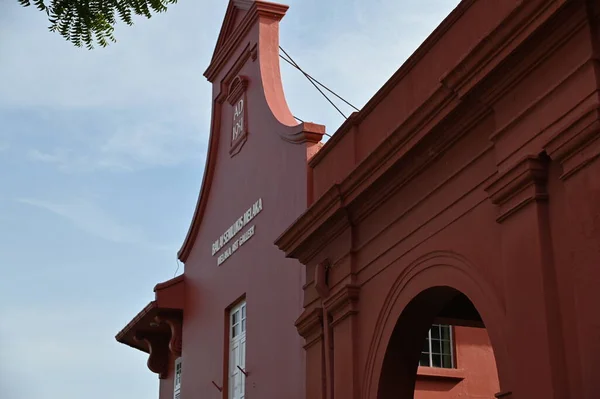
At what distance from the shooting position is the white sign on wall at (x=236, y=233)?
18.3 metres

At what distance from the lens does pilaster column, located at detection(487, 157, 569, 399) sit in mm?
9477

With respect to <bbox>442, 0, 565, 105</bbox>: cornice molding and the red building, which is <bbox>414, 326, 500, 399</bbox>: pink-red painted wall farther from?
<bbox>442, 0, 565, 105</bbox>: cornice molding

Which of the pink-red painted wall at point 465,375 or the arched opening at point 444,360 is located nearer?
the arched opening at point 444,360

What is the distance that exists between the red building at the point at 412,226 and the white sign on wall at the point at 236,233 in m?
0.05

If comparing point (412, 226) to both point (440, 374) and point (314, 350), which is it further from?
point (440, 374)

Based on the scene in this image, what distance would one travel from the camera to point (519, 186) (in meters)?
10.1

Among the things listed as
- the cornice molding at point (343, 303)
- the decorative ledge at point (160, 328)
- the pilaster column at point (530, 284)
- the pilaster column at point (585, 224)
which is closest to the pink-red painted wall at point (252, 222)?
the decorative ledge at point (160, 328)

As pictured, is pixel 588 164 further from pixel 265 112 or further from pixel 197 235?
pixel 197 235

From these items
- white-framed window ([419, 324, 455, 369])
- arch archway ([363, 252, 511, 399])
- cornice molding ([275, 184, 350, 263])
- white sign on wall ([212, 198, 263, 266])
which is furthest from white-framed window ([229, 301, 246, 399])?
arch archway ([363, 252, 511, 399])

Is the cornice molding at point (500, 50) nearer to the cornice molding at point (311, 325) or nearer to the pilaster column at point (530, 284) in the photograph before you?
the pilaster column at point (530, 284)

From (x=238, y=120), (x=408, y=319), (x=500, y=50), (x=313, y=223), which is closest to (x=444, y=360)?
(x=313, y=223)

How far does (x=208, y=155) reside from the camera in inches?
830

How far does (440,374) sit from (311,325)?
8.64 ft

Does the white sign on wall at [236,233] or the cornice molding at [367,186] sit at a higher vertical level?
the white sign on wall at [236,233]
